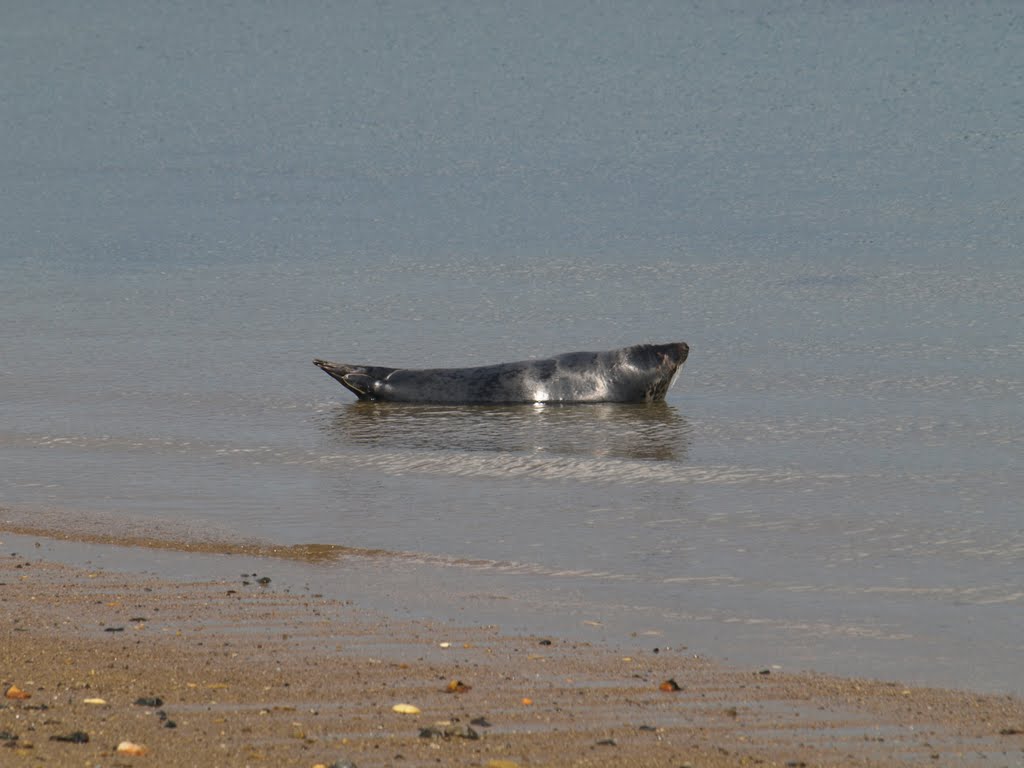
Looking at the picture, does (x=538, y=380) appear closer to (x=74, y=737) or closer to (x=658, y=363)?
(x=658, y=363)

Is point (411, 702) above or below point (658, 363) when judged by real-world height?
below

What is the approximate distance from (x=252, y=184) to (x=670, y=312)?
28.2 feet

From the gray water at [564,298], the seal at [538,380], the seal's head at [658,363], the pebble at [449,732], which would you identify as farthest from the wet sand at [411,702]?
the seal's head at [658,363]

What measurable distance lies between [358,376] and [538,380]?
3.84 ft

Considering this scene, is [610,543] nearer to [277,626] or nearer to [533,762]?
[277,626]

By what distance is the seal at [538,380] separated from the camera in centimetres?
1048

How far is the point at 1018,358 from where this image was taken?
37.4 ft

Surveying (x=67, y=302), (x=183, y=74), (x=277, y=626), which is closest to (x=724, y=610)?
(x=277, y=626)

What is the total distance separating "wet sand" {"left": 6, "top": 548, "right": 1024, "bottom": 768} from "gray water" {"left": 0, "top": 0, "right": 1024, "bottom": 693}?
14.2 inches

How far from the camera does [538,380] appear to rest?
10531mm

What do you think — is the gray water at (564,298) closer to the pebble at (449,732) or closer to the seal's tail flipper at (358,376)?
the seal's tail flipper at (358,376)

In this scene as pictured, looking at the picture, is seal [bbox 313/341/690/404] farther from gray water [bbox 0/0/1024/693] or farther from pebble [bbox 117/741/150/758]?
pebble [bbox 117/741/150/758]

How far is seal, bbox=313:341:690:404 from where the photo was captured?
10.5 m

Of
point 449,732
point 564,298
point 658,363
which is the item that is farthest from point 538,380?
point 449,732
